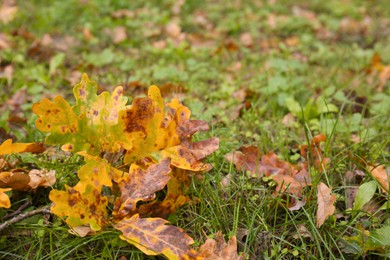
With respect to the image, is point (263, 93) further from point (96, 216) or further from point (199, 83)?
point (96, 216)

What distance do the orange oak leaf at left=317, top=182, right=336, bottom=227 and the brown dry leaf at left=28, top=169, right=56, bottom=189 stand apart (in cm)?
91

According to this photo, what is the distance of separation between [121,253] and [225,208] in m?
0.37

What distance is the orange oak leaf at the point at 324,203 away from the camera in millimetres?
1429

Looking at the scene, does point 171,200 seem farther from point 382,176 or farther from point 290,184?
point 382,176

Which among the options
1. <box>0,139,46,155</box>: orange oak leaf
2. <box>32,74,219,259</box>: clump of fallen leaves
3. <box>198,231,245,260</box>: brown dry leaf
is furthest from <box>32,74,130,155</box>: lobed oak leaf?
<box>198,231,245,260</box>: brown dry leaf

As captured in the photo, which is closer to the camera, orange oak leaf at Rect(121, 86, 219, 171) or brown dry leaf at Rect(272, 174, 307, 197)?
orange oak leaf at Rect(121, 86, 219, 171)

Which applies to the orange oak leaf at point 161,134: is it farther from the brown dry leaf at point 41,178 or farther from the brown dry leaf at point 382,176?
the brown dry leaf at point 382,176

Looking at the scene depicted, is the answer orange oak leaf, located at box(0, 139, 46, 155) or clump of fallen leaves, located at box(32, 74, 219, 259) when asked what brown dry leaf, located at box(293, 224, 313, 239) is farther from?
orange oak leaf, located at box(0, 139, 46, 155)

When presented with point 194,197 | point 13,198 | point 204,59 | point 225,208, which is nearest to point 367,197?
point 225,208

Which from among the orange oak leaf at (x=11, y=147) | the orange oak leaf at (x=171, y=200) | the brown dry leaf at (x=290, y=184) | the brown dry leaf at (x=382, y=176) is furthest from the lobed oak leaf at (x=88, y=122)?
the brown dry leaf at (x=382, y=176)

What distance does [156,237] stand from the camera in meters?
1.31

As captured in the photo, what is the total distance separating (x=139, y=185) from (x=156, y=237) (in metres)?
0.18

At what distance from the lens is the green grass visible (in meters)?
1.45

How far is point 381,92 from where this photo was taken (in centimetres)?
258
